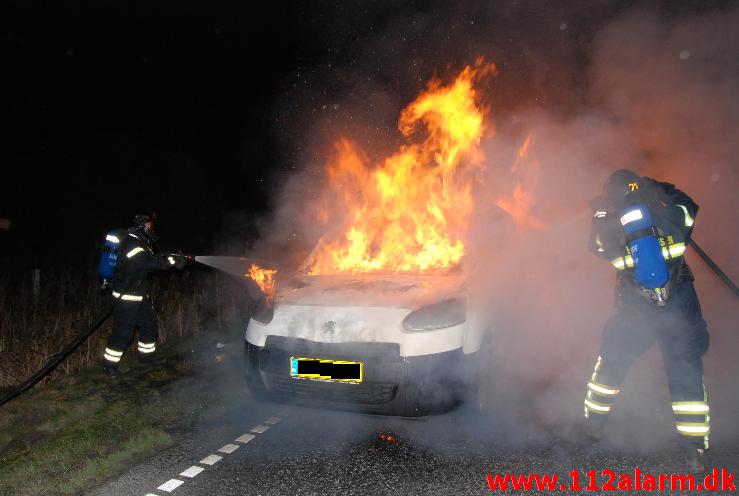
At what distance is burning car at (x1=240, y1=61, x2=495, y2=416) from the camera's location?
11.7ft

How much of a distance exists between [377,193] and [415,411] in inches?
127

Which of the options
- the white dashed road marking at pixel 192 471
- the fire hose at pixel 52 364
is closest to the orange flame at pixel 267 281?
the fire hose at pixel 52 364

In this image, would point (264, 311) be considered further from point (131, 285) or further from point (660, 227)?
point (660, 227)

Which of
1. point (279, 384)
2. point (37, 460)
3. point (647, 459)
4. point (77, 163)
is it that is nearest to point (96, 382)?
point (37, 460)

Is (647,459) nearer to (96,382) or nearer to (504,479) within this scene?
(504,479)

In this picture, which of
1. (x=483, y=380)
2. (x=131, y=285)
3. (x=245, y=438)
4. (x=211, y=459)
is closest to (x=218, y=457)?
(x=211, y=459)

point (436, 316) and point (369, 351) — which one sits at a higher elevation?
point (436, 316)

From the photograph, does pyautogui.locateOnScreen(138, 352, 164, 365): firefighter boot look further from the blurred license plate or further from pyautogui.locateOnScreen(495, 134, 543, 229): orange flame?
pyautogui.locateOnScreen(495, 134, 543, 229): orange flame

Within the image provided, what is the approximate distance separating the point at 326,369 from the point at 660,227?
247cm

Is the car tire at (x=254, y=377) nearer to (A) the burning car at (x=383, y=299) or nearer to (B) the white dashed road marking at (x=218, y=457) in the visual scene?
(A) the burning car at (x=383, y=299)

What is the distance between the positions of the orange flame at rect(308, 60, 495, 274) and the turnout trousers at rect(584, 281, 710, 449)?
1.54 meters

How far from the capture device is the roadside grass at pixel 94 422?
335 centimetres

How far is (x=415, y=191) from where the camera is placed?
591 centimetres

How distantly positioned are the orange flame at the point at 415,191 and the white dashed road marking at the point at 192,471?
2.22m
